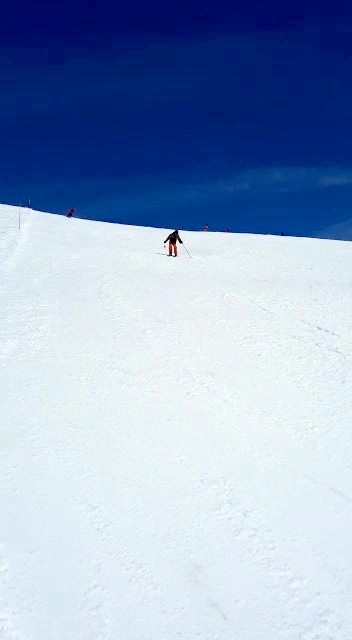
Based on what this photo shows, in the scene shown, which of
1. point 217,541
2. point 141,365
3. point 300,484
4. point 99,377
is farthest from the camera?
point 141,365

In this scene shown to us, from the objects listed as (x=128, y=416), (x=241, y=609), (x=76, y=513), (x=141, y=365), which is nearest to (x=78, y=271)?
(x=141, y=365)

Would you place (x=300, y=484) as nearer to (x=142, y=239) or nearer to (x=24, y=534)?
(x=24, y=534)

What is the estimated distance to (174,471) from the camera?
5.97 meters

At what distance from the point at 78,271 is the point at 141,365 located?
841 cm

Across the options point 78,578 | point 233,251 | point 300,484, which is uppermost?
point 233,251

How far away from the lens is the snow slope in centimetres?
427

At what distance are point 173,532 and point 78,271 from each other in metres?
12.6

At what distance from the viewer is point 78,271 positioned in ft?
54.9

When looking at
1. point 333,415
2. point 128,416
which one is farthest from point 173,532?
point 333,415

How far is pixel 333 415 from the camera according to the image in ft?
24.3

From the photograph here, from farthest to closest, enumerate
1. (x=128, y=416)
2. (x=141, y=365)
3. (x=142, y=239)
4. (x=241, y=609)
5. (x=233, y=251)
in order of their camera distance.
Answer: (x=142, y=239) → (x=233, y=251) → (x=141, y=365) → (x=128, y=416) → (x=241, y=609)

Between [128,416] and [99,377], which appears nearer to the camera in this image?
[128,416]

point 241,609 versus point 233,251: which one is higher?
point 233,251

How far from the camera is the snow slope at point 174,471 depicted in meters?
4.27
